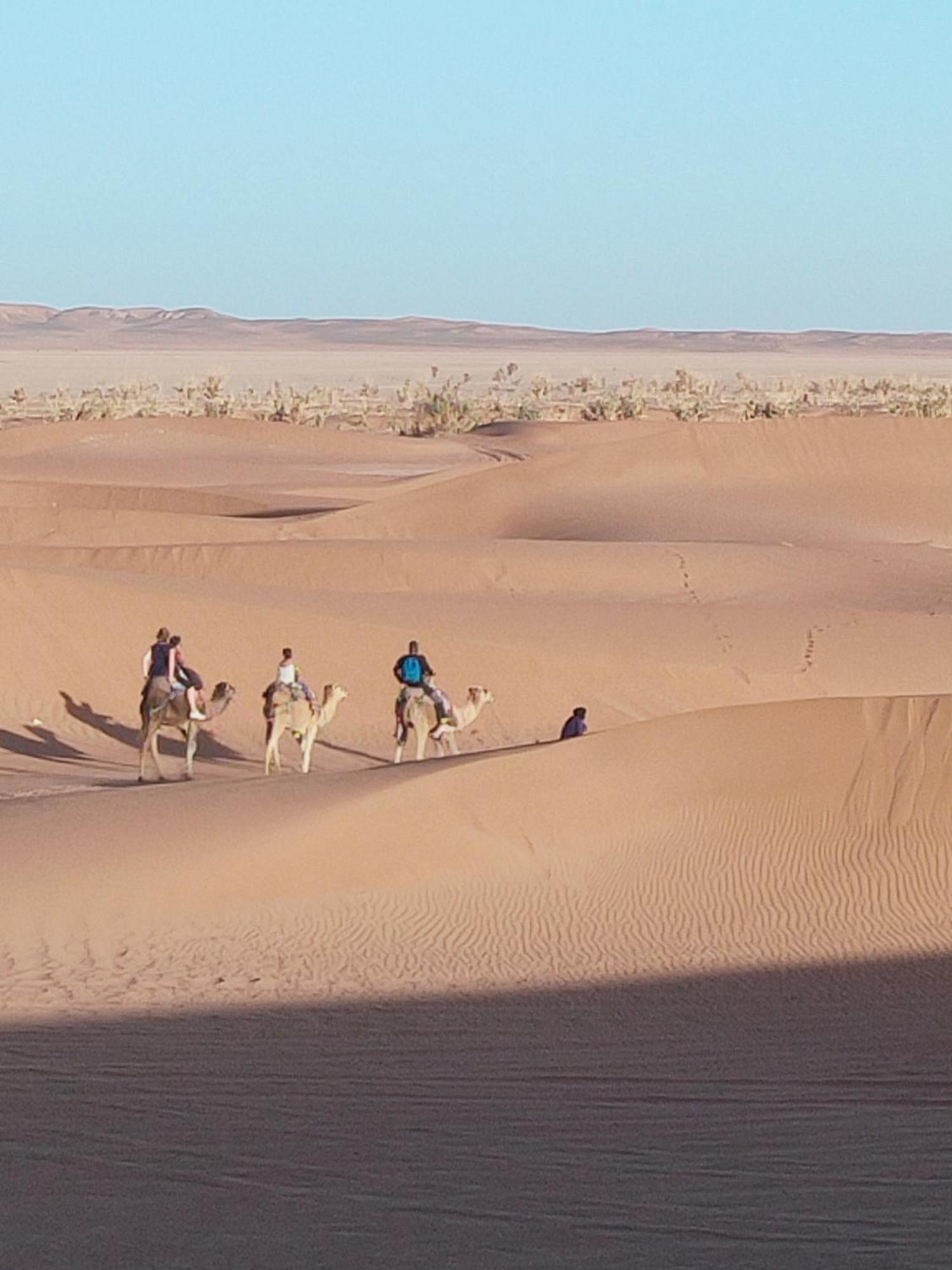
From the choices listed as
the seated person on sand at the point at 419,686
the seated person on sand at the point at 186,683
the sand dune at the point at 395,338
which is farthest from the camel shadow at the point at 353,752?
the sand dune at the point at 395,338

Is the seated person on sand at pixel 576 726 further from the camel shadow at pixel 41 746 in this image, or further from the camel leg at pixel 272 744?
the camel shadow at pixel 41 746

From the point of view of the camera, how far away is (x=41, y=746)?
19859mm

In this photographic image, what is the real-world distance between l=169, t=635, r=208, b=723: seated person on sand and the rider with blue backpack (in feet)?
5.27

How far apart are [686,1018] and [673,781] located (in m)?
4.31

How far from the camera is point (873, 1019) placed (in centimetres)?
973

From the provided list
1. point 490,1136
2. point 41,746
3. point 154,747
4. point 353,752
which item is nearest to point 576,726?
point 154,747

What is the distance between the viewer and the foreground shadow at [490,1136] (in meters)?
5.58

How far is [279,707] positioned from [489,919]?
18.0ft

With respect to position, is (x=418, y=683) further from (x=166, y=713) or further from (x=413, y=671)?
(x=166, y=713)

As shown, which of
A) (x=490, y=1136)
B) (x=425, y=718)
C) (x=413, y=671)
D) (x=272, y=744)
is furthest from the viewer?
(x=425, y=718)

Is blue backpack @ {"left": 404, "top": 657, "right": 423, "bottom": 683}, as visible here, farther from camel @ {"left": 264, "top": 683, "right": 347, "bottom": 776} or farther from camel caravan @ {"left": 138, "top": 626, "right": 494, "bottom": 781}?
camel @ {"left": 264, "top": 683, "right": 347, "bottom": 776}

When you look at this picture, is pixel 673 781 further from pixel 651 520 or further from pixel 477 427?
pixel 477 427

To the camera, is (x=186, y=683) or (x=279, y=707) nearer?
(x=279, y=707)

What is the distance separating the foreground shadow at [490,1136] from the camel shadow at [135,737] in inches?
383
